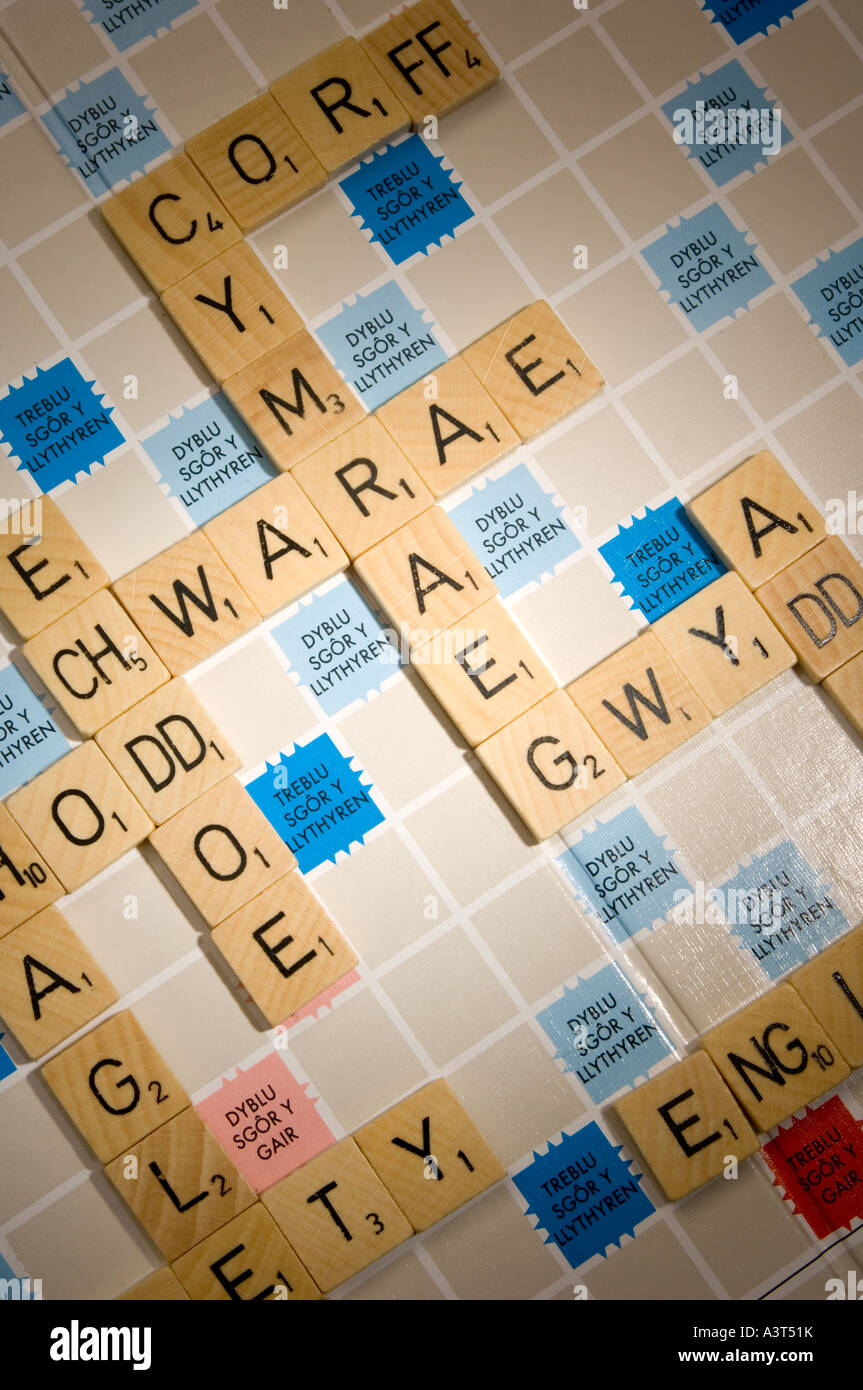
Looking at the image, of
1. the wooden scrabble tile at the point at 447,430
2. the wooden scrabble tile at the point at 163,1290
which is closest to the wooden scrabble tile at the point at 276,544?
the wooden scrabble tile at the point at 447,430

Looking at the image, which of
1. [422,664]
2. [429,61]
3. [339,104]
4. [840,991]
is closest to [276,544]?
[422,664]

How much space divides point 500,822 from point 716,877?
467mm

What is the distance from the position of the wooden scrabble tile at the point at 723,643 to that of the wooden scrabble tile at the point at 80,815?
1142mm

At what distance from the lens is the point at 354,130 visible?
2.56 m

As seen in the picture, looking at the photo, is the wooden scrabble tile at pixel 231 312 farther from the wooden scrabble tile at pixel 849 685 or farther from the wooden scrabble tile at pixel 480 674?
the wooden scrabble tile at pixel 849 685

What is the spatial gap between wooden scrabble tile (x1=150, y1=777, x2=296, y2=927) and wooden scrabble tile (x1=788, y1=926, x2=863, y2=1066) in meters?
1.09

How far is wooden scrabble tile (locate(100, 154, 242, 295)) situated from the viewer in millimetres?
2539

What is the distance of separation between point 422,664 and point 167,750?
0.54 metres

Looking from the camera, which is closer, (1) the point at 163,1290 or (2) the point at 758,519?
(1) the point at 163,1290

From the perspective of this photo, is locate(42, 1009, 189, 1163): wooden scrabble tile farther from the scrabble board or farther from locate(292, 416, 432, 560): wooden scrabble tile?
locate(292, 416, 432, 560): wooden scrabble tile

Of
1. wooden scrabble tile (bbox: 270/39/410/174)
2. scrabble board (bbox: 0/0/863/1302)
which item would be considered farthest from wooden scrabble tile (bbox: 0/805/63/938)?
wooden scrabble tile (bbox: 270/39/410/174)

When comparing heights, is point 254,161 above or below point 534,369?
above

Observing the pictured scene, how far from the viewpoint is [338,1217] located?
8.14ft

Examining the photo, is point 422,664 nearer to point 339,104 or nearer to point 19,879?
point 19,879
